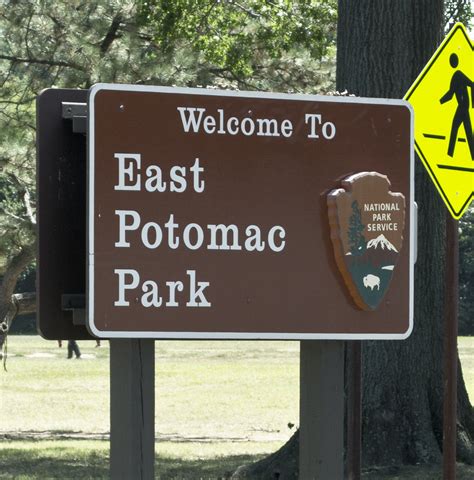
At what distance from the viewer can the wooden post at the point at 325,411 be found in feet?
15.8

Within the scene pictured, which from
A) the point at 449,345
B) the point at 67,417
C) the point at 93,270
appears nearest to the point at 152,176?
the point at 93,270

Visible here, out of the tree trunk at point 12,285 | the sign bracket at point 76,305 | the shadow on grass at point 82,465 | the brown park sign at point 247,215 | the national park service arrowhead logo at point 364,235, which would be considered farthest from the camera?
the tree trunk at point 12,285

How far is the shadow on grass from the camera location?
10.4 m

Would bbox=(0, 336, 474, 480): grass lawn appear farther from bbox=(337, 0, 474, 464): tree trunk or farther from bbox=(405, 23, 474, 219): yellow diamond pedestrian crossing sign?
bbox=(405, 23, 474, 219): yellow diamond pedestrian crossing sign

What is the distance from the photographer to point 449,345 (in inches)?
225

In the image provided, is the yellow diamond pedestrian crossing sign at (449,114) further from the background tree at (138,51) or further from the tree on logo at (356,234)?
the background tree at (138,51)

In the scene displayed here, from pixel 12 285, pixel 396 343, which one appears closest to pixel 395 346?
pixel 396 343

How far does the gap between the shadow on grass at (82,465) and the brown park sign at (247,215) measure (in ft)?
17.5

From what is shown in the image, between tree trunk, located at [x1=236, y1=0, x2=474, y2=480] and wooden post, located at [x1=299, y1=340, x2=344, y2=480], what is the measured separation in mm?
4751

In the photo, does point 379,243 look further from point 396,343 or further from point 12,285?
point 12,285

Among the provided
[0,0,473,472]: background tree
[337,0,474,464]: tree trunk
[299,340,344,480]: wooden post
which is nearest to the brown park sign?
[299,340,344,480]: wooden post

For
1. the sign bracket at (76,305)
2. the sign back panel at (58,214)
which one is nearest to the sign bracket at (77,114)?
the sign back panel at (58,214)

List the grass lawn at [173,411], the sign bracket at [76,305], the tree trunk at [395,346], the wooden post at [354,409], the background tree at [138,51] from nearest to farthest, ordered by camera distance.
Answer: the sign bracket at [76,305] < the wooden post at [354,409] < the tree trunk at [395,346] < the grass lawn at [173,411] < the background tree at [138,51]

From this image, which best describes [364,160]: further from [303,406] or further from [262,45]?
[262,45]
